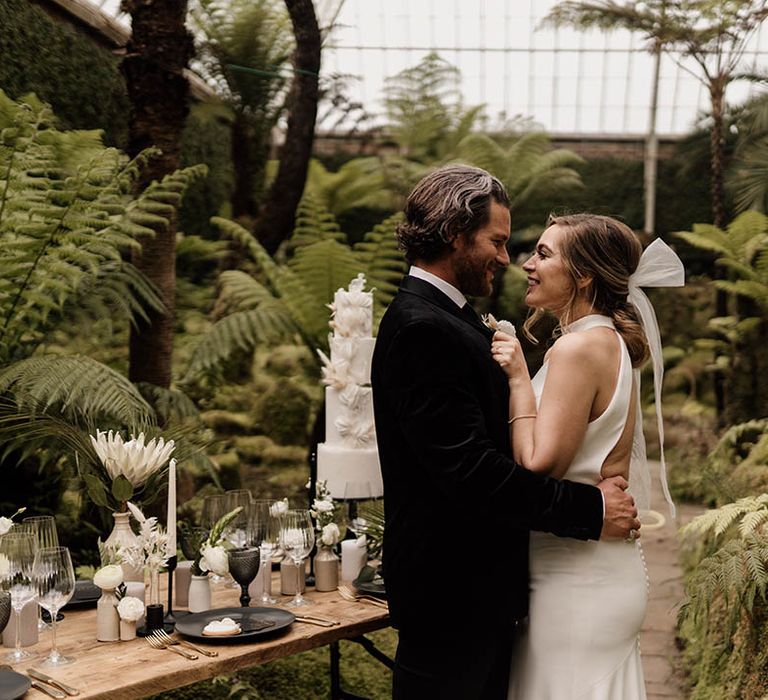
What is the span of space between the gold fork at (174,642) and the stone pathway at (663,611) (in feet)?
8.08

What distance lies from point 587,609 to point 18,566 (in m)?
1.31

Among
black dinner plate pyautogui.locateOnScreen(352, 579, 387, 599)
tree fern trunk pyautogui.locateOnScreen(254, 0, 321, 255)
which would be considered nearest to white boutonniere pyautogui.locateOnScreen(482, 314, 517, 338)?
black dinner plate pyautogui.locateOnScreen(352, 579, 387, 599)

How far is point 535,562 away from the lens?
2.25m

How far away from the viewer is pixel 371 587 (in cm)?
276

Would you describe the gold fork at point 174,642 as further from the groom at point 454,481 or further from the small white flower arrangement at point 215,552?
the groom at point 454,481

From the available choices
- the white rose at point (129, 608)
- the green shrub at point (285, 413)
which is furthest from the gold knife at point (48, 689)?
the green shrub at point (285, 413)

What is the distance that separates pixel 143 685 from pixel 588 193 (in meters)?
11.3

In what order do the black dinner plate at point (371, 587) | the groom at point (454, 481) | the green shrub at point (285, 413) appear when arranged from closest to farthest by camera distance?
the groom at point (454, 481), the black dinner plate at point (371, 587), the green shrub at point (285, 413)

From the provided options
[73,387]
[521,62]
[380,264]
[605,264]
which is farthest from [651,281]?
[521,62]

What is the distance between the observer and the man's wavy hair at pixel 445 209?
211 cm

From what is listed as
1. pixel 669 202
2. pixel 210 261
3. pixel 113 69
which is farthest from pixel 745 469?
pixel 669 202

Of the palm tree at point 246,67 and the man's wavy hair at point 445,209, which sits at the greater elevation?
the palm tree at point 246,67

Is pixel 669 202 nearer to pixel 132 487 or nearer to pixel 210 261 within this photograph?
pixel 210 261

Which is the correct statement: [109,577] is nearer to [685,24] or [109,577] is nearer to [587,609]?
[587,609]
